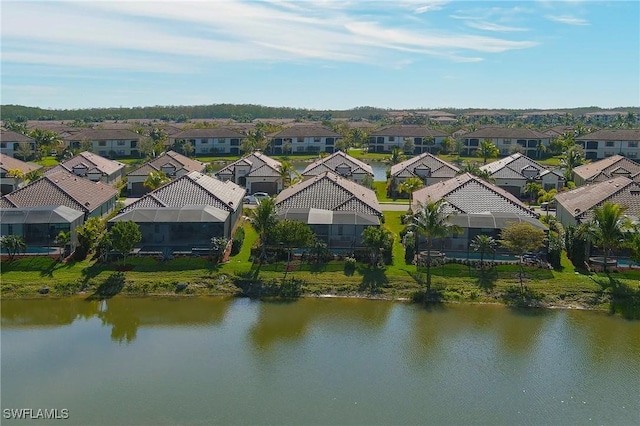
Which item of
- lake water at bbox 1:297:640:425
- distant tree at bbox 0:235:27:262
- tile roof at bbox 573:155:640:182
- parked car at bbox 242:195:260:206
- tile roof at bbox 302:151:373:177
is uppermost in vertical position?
tile roof at bbox 573:155:640:182

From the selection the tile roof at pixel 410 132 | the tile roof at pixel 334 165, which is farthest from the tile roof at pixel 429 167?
the tile roof at pixel 410 132

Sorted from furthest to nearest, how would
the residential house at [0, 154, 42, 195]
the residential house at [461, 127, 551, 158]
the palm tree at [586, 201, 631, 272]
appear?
1. the residential house at [461, 127, 551, 158]
2. the residential house at [0, 154, 42, 195]
3. the palm tree at [586, 201, 631, 272]

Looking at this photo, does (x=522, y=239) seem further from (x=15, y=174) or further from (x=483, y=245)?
(x=15, y=174)

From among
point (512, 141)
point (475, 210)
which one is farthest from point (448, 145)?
point (475, 210)

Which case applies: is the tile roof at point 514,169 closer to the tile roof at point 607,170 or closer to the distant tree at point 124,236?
the tile roof at point 607,170

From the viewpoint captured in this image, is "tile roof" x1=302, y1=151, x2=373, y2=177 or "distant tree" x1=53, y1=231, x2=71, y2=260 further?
"tile roof" x1=302, y1=151, x2=373, y2=177

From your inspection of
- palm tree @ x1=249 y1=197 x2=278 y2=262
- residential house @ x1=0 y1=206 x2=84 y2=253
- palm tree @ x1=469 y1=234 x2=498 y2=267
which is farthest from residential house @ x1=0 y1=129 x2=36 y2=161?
palm tree @ x1=469 y1=234 x2=498 y2=267

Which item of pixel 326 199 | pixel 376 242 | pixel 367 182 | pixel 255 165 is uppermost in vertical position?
pixel 255 165

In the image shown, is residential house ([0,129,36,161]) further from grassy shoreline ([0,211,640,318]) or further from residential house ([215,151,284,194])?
grassy shoreline ([0,211,640,318])
